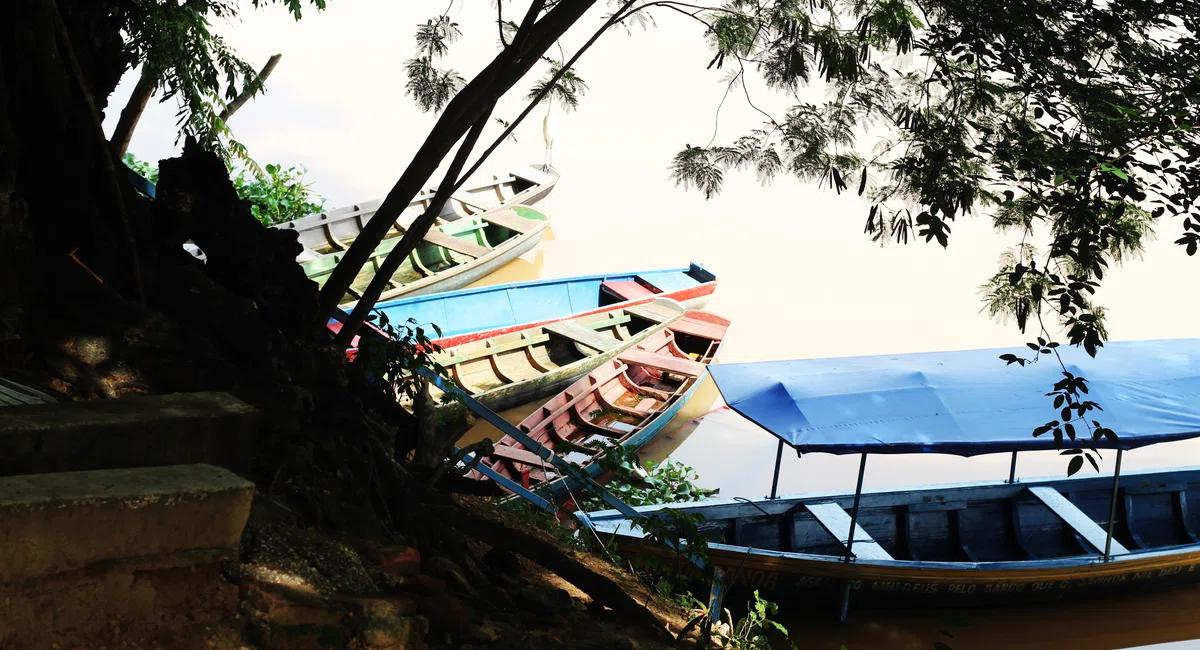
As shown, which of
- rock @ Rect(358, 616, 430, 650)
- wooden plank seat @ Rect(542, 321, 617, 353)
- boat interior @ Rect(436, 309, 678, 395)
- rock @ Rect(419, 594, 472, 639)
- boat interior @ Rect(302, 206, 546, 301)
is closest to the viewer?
rock @ Rect(358, 616, 430, 650)

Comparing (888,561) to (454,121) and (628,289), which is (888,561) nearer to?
(454,121)

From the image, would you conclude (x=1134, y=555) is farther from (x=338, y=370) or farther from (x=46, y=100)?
(x=46, y=100)

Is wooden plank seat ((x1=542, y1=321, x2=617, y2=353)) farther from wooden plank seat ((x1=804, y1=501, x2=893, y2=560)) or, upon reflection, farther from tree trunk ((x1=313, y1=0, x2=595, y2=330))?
tree trunk ((x1=313, y1=0, x2=595, y2=330))

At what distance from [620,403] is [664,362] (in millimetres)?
972

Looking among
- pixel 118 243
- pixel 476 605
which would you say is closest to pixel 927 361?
pixel 476 605

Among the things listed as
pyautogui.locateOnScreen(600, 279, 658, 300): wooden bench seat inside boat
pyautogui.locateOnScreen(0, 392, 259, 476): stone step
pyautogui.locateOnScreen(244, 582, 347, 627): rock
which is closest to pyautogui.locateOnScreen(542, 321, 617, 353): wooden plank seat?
pyautogui.locateOnScreen(600, 279, 658, 300): wooden bench seat inside boat

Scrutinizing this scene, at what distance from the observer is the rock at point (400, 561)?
3.39 m

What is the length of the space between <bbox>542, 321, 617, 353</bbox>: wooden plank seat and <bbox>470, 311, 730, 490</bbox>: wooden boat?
292 mm

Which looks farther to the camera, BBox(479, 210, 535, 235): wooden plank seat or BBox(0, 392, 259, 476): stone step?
BBox(479, 210, 535, 235): wooden plank seat

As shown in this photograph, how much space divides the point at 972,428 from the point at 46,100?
6057mm

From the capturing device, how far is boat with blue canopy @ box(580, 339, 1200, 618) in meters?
6.77

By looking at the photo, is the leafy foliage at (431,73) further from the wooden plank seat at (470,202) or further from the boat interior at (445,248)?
the wooden plank seat at (470,202)

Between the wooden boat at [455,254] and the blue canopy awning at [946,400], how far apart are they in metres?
5.79

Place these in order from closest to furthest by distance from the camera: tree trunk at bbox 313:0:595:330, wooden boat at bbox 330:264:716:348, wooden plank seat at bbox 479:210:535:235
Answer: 1. tree trunk at bbox 313:0:595:330
2. wooden boat at bbox 330:264:716:348
3. wooden plank seat at bbox 479:210:535:235
